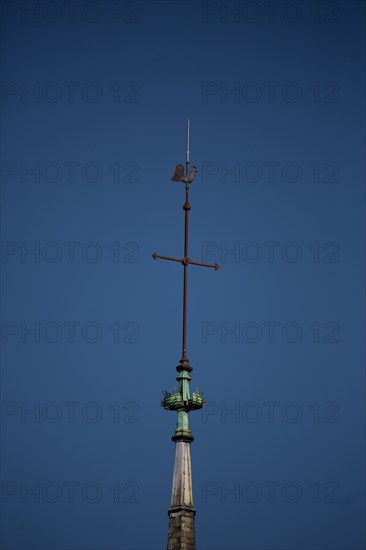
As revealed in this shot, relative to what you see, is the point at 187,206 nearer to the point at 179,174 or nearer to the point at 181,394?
the point at 179,174

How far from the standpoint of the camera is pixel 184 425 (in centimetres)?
5281

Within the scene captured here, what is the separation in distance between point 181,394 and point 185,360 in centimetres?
157

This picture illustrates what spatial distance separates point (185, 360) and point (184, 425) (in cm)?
271

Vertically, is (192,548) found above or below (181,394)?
below

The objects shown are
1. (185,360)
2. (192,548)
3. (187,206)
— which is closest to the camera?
(192,548)

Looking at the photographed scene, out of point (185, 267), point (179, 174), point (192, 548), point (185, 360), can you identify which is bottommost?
point (192, 548)

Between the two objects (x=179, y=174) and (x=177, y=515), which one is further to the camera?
(x=179, y=174)

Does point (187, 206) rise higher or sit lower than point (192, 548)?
higher

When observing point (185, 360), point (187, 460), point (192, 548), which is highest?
point (185, 360)

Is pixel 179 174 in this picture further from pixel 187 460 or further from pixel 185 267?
pixel 187 460

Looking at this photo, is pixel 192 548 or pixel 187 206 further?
pixel 187 206

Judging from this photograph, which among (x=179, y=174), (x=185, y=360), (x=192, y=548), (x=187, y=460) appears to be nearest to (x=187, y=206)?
(x=179, y=174)

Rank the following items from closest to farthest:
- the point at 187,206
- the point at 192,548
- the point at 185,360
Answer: the point at 192,548
the point at 185,360
the point at 187,206

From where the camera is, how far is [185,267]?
55.5 meters
